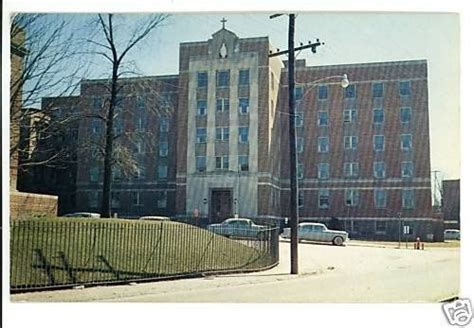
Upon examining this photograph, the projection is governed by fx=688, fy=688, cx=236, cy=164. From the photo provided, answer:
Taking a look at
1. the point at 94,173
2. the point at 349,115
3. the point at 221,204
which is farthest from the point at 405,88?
the point at 94,173

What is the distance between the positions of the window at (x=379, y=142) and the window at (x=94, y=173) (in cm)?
349

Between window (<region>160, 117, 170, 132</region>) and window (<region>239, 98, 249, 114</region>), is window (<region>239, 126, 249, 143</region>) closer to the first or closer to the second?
window (<region>239, 98, 249, 114</region>)

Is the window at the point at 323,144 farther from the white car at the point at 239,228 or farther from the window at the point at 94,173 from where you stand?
the window at the point at 94,173

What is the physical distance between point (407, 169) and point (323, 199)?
1.11m

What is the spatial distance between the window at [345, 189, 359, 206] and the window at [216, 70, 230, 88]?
2.05 meters

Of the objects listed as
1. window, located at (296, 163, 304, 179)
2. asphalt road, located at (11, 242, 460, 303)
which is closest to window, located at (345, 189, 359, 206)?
asphalt road, located at (11, 242, 460, 303)

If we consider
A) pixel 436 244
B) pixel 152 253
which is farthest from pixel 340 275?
pixel 152 253

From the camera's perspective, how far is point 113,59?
8055 mm

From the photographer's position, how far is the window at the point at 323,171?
898cm

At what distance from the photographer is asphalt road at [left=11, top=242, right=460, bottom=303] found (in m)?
7.16

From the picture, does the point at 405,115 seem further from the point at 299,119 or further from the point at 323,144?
the point at 299,119

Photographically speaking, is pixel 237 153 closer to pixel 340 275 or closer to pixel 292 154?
pixel 292 154

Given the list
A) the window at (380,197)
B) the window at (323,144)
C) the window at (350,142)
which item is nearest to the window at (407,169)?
the window at (380,197)

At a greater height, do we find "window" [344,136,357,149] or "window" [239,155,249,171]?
"window" [344,136,357,149]
